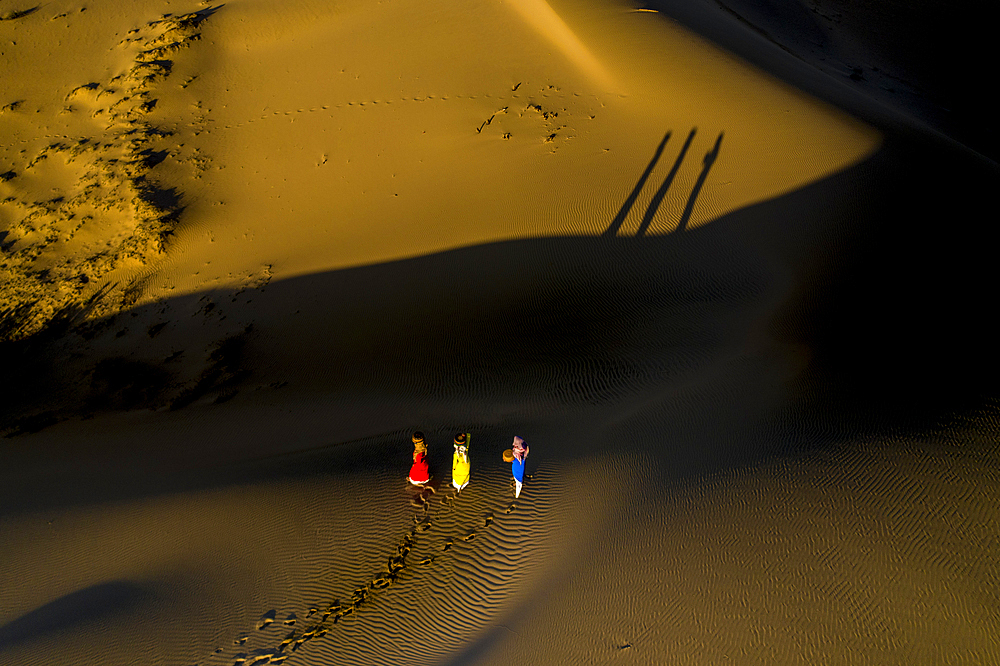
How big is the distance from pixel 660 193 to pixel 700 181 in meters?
0.86

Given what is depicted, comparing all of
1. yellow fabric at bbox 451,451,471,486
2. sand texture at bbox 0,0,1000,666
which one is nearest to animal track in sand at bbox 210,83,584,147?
sand texture at bbox 0,0,1000,666

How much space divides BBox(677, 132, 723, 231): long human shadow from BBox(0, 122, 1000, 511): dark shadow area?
122mm

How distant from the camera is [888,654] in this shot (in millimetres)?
4652

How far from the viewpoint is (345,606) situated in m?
5.58

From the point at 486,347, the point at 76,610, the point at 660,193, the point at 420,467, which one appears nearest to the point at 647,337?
the point at 486,347

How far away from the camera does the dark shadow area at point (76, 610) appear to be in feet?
17.9

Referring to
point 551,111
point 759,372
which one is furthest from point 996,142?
point 759,372

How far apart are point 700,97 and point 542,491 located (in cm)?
984

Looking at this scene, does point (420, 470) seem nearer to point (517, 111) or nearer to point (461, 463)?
point (461, 463)

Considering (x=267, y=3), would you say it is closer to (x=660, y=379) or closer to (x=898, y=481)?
(x=660, y=379)

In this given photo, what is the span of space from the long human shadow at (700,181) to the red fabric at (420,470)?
21.4ft

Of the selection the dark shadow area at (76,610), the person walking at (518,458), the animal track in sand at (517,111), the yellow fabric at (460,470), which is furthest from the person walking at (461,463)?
the animal track in sand at (517,111)

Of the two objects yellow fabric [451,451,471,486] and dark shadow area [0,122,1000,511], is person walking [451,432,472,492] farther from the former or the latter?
dark shadow area [0,122,1000,511]

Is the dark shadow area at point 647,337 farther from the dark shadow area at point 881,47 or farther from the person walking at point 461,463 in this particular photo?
the dark shadow area at point 881,47
